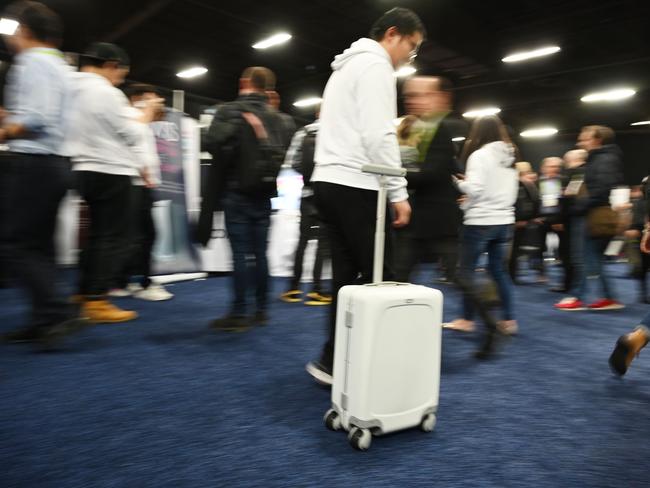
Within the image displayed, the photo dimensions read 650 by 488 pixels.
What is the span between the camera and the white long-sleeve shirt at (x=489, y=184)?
2703 mm

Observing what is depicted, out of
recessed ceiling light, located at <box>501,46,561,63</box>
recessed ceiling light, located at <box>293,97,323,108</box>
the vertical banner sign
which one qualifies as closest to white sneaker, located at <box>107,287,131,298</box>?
the vertical banner sign

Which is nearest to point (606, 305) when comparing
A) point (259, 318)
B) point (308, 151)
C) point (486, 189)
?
point (486, 189)

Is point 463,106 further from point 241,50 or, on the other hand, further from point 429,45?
point 241,50

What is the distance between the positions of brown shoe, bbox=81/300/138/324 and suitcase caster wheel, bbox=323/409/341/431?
75.9 inches

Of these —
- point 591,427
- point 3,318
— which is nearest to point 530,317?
point 591,427

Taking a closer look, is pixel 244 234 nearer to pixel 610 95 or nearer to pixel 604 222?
pixel 604 222

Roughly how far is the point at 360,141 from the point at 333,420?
957 mm

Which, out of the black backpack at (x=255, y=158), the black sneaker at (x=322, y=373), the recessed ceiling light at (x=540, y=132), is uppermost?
the recessed ceiling light at (x=540, y=132)

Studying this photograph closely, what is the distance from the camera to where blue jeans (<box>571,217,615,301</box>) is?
3.99 meters

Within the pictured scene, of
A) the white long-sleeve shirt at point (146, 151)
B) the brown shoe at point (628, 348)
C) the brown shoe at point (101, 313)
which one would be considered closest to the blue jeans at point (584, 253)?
the brown shoe at point (628, 348)

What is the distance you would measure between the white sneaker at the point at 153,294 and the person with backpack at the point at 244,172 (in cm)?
118

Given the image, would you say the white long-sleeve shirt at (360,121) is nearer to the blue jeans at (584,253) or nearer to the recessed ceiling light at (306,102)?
the blue jeans at (584,253)

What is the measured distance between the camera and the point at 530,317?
3756mm

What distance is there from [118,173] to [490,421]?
7.65ft
